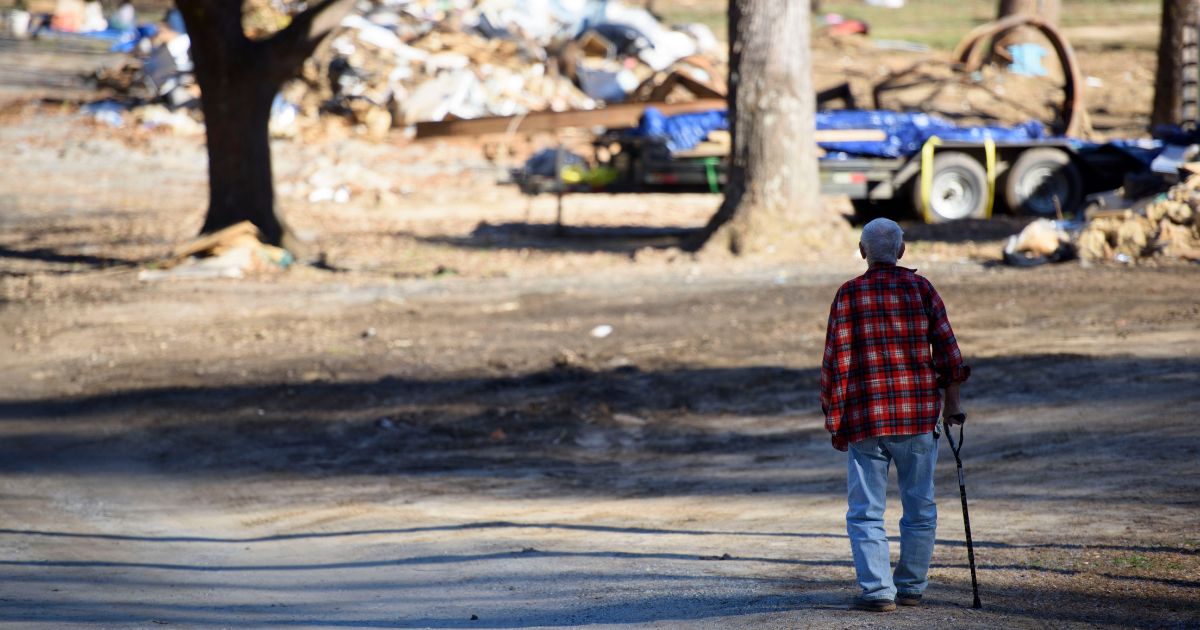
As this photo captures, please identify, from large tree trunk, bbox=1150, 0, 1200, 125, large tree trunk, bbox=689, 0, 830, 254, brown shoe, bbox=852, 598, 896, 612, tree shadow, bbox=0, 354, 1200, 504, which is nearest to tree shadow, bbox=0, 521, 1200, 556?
tree shadow, bbox=0, 354, 1200, 504

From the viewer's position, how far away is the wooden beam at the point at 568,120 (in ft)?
62.9

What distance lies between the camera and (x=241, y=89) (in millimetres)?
16719

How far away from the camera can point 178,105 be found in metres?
31.7

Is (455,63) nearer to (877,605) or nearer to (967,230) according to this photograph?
(967,230)

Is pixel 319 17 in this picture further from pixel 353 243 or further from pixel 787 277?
pixel 787 277

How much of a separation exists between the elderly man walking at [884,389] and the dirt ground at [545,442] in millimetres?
369

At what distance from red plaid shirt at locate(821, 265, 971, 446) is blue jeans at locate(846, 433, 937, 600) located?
0.28 feet

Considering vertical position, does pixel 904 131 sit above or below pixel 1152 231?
above

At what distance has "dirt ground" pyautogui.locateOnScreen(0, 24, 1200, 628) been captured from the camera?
5.87 metres

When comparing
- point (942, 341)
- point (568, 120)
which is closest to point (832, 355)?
point (942, 341)

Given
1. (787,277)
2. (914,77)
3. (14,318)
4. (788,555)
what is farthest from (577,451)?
(914,77)

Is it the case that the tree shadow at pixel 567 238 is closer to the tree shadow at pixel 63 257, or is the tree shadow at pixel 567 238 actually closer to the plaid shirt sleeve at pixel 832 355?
the tree shadow at pixel 63 257

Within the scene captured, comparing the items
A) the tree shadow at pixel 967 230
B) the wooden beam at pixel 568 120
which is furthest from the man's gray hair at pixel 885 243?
the wooden beam at pixel 568 120

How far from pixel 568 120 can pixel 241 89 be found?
478cm
